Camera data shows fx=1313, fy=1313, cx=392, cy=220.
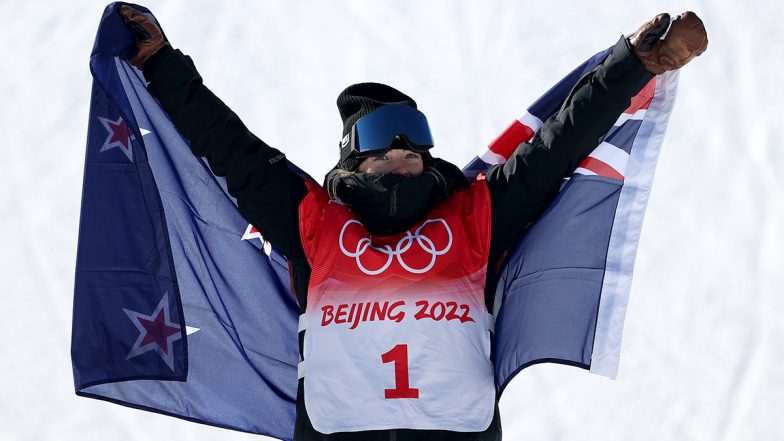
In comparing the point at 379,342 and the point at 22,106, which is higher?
the point at 22,106

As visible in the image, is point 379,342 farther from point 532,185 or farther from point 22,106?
point 22,106

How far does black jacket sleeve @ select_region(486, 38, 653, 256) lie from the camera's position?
130 inches

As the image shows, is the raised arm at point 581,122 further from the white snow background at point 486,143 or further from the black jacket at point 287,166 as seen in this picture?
the white snow background at point 486,143

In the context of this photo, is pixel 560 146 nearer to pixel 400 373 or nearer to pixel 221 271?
pixel 400 373

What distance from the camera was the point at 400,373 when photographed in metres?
3.26

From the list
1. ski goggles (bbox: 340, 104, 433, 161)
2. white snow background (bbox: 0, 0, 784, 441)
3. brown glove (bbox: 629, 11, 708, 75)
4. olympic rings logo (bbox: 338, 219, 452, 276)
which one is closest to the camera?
brown glove (bbox: 629, 11, 708, 75)

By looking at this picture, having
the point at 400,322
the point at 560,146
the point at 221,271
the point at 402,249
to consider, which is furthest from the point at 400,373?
the point at 221,271

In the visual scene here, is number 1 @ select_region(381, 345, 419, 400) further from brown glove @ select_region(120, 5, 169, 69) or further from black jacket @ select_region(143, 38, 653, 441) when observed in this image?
brown glove @ select_region(120, 5, 169, 69)

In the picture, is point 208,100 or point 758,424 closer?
point 208,100

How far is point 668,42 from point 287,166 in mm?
1050

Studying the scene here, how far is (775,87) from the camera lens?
16.6ft

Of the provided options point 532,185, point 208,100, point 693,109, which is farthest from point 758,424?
point 208,100

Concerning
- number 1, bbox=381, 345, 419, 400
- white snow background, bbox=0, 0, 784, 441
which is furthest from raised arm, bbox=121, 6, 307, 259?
white snow background, bbox=0, 0, 784, 441

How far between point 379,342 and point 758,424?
1944 mm
